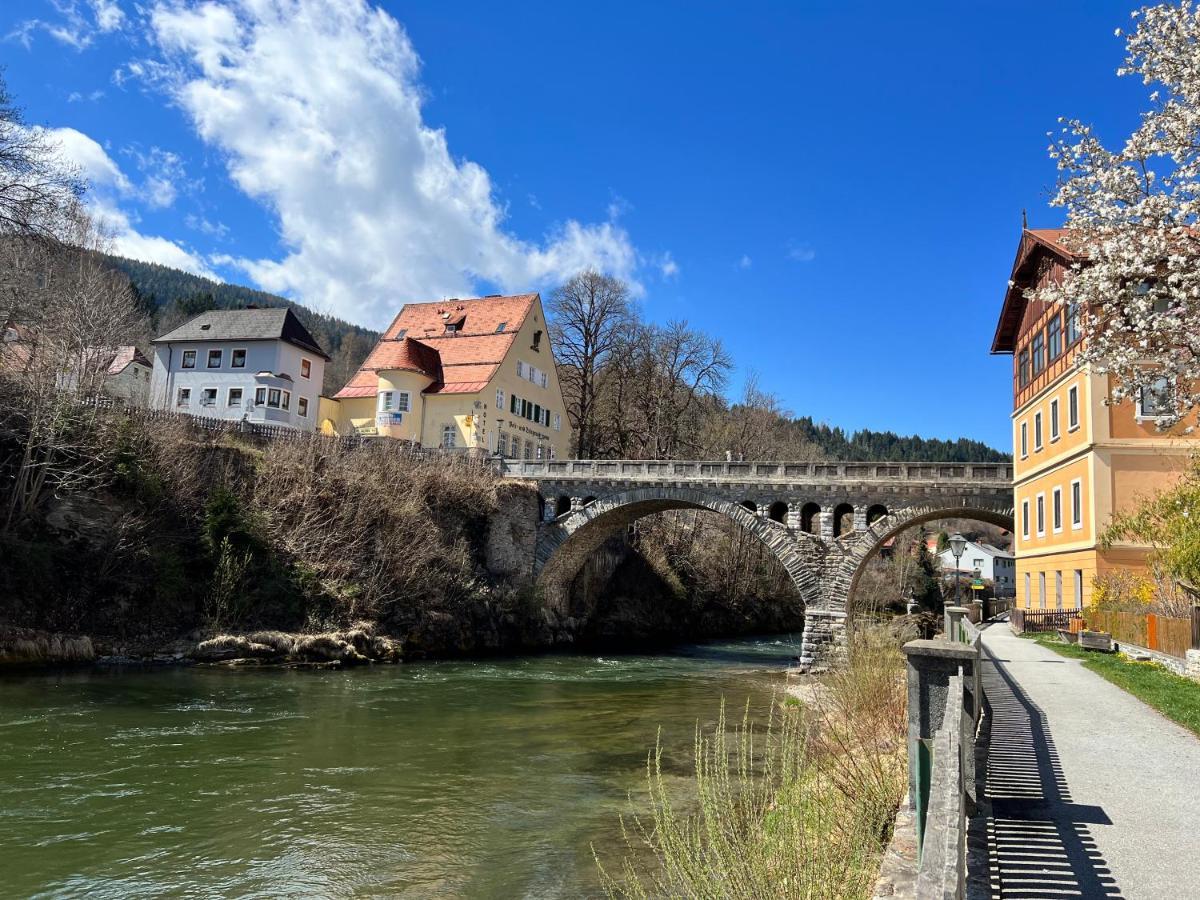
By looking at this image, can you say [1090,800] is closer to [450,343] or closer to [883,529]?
[883,529]

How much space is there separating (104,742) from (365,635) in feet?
42.9

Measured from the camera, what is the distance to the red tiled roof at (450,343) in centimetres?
4488

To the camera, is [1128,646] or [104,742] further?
[1128,646]

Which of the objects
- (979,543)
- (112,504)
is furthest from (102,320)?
(979,543)

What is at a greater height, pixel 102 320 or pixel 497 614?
pixel 102 320

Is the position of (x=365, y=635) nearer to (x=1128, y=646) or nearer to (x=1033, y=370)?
(x=1128, y=646)

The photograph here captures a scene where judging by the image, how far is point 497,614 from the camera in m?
34.5

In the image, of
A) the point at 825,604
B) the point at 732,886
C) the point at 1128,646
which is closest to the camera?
the point at 732,886

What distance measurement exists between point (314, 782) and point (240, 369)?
3953 cm

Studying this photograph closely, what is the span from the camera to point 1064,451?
26.8m

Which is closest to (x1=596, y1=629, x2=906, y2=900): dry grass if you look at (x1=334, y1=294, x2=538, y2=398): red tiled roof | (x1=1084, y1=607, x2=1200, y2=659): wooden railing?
(x1=1084, y1=607, x2=1200, y2=659): wooden railing

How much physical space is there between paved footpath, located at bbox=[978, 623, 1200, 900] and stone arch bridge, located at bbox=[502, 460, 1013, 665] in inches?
736

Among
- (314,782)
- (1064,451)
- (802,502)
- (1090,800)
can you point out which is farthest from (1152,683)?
(802,502)

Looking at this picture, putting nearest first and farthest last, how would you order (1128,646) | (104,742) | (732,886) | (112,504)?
(732,886) → (104,742) → (1128,646) → (112,504)
